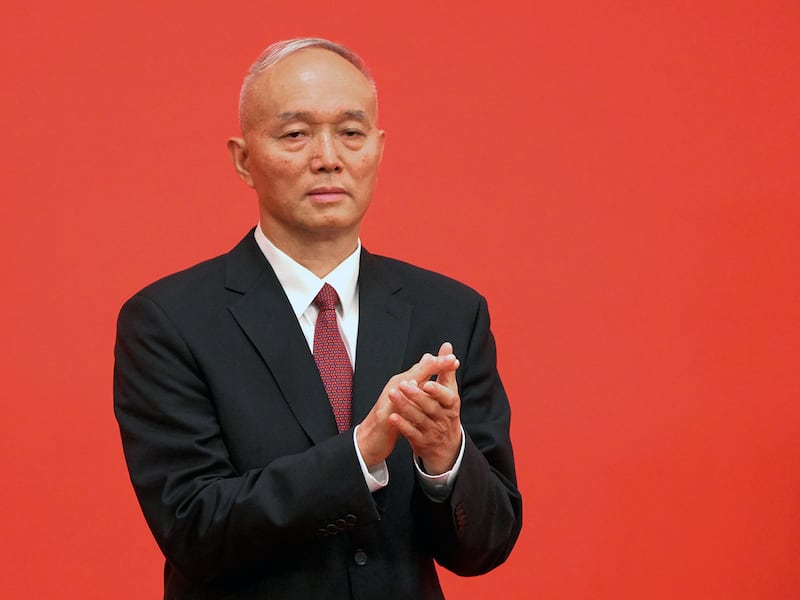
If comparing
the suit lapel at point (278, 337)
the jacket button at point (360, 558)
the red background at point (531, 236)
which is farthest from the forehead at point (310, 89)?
the red background at point (531, 236)

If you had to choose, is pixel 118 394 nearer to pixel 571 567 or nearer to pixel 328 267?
pixel 328 267

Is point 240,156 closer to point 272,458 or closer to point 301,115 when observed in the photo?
point 301,115

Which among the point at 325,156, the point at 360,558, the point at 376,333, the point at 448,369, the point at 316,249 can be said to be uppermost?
the point at 325,156

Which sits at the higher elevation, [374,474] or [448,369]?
[448,369]

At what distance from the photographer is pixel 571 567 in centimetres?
348

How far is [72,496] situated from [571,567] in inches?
49.4

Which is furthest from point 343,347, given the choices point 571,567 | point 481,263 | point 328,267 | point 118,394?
point 571,567

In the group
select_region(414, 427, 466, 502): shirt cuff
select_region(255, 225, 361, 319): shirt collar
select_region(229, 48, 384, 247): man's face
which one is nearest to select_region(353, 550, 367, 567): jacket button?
select_region(414, 427, 466, 502): shirt cuff

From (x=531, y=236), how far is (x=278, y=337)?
4.98 ft

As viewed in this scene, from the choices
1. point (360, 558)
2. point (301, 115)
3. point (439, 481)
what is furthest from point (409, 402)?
point (301, 115)

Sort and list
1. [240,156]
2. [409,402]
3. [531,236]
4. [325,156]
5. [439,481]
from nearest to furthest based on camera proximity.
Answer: [409,402], [439,481], [325,156], [240,156], [531,236]

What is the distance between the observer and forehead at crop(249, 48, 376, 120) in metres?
2.04

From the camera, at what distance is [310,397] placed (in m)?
1.98

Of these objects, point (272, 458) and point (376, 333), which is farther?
point (376, 333)
